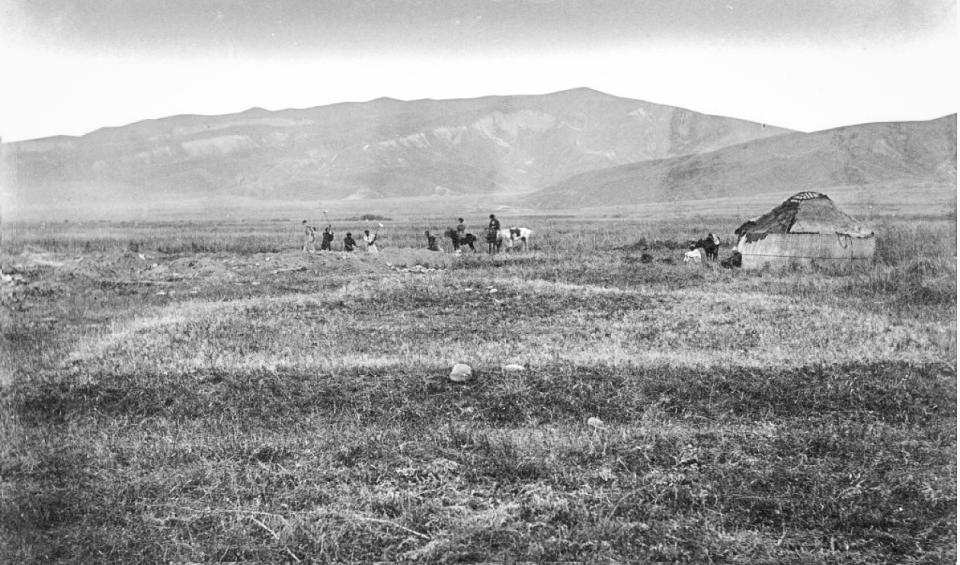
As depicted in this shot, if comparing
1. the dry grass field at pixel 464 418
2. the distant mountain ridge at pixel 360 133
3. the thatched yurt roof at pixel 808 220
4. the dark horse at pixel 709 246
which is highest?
the distant mountain ridge at pixel 360 133

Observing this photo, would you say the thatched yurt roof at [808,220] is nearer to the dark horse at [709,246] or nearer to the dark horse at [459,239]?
the dark horse at [709,246]

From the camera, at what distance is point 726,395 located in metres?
4.99

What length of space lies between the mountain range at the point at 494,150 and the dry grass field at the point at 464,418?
58.9 inches

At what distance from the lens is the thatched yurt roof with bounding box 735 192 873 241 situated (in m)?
A: 9.28

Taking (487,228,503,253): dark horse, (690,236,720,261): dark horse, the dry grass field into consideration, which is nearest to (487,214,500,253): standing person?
(487,228,503,253): dark horse

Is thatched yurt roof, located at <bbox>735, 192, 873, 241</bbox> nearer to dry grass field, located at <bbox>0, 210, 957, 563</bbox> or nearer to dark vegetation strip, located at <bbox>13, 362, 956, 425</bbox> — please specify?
dry grass field, located at <bbox>0, 210, 957, 563</bbox>

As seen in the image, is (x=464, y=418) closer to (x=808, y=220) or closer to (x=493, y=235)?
(x=808, y=220)

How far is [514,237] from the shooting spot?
13906mm

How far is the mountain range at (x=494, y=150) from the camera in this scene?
24.5 feet

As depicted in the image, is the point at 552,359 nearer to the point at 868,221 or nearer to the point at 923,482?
the point at 923,482

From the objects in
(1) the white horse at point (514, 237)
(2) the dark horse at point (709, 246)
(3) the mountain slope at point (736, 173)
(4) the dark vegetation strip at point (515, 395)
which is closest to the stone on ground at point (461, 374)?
(4) the dark vegetation strip at point (515, 395)

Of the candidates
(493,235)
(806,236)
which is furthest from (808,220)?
(493,235)

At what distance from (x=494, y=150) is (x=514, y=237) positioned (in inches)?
86.3

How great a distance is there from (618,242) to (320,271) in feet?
19.8
